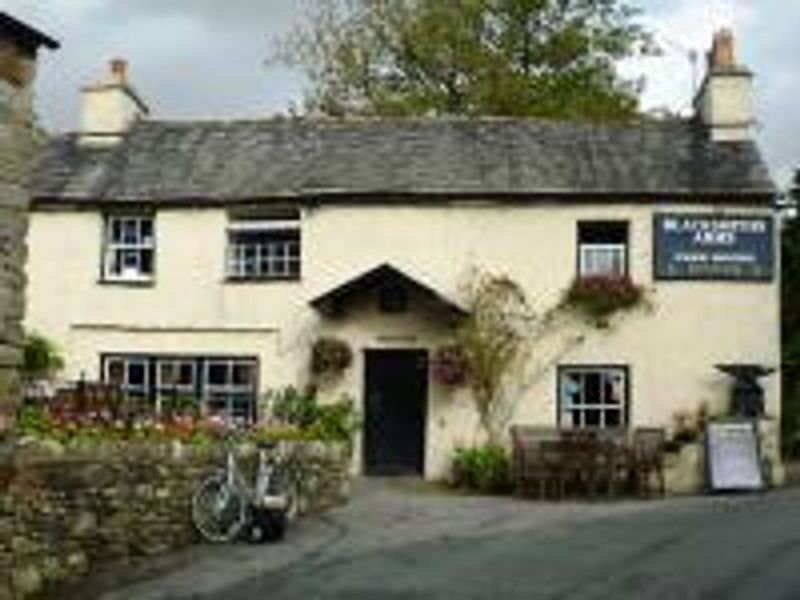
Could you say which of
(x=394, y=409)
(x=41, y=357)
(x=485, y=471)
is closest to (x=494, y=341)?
(x=394, y=409)

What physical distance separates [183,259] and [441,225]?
471 centimetres

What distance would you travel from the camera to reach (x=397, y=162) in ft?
96.4

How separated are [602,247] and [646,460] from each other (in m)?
4.38

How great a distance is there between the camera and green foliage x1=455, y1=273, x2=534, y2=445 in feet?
89.2

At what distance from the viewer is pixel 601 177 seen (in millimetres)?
28156

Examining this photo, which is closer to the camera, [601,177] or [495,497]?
[495,497]

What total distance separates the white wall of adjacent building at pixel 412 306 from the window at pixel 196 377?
0.17 m

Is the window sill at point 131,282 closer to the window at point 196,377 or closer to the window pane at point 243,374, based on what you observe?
the window at point 196,377

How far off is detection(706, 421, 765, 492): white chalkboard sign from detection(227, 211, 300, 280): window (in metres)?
7.89

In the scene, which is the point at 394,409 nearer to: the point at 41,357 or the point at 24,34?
the point at 41,357

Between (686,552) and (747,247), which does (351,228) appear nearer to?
(747,247)

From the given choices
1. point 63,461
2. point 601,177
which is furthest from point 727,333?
point 63,461

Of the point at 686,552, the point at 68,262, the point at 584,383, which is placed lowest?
the point at 686,552

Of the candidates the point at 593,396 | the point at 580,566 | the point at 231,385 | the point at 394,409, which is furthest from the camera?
the point at 231,385
